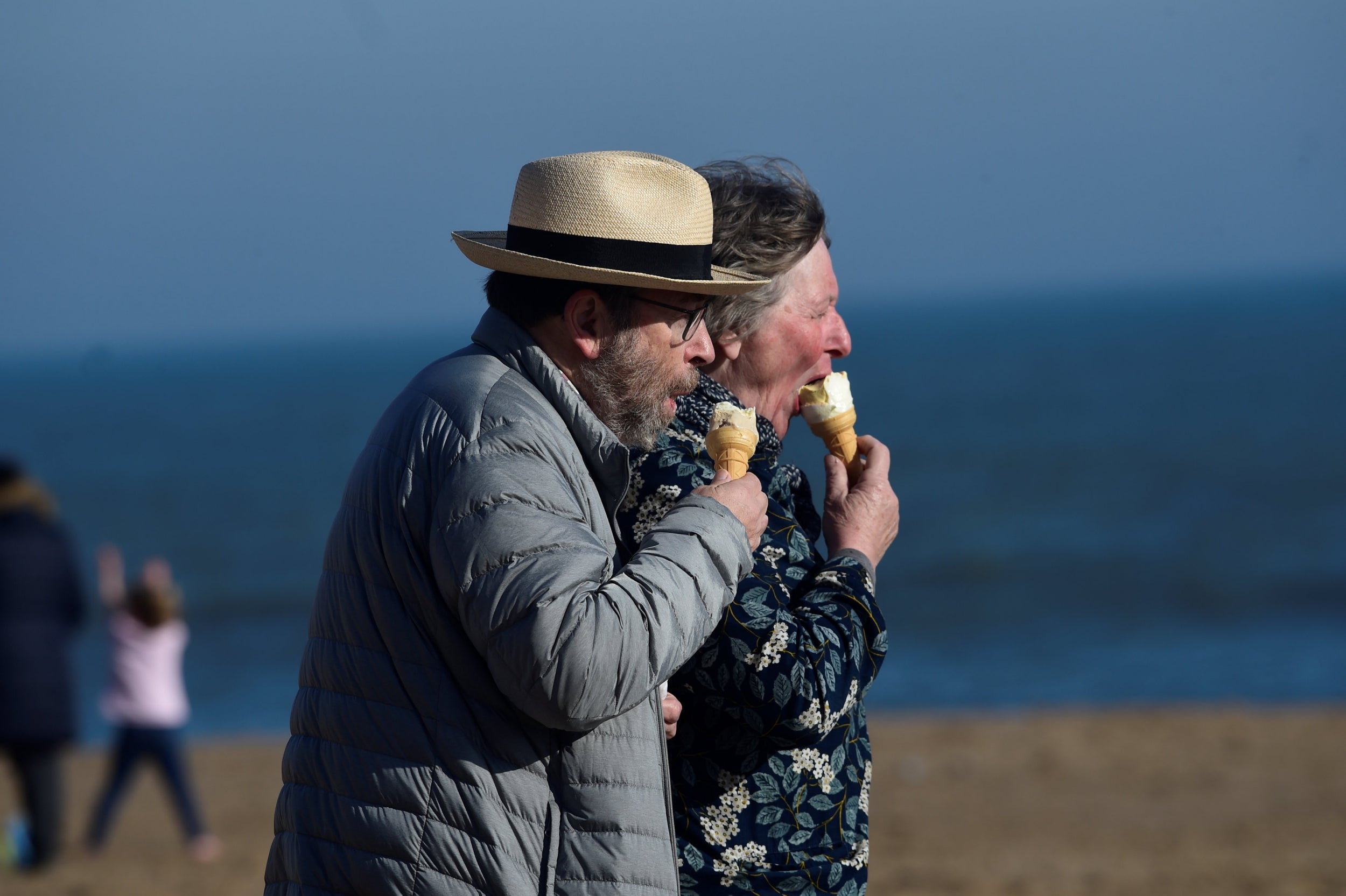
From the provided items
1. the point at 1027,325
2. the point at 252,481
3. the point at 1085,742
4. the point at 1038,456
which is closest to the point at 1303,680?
the point at 1085,742

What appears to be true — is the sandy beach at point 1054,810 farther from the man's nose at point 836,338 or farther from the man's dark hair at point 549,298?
the man's dark hair at point 549,298

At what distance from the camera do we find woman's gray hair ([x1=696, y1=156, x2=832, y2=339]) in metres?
2.60

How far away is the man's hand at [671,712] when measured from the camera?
7.03 ft

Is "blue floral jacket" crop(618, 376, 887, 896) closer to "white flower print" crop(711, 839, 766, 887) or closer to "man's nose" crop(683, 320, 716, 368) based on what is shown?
"white flower print" crop(711, 839, 766, 887)

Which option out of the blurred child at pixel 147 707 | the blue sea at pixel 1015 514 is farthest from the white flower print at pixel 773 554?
the blue sea at pixel 1015 514

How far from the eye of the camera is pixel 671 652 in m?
1.83

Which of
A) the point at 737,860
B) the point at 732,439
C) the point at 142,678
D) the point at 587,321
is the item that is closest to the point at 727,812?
the point at 737,860

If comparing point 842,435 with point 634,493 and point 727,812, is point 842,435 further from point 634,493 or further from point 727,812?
point 727,812

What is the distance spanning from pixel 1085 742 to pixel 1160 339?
9087cm

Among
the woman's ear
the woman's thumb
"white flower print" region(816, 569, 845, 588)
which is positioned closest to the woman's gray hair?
the woman's ear

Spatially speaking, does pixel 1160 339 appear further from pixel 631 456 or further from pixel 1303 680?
pixel 631 456

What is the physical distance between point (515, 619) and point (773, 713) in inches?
19.9

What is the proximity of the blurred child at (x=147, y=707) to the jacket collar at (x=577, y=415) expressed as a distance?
273 inches

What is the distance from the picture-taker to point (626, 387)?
214 centimetres
